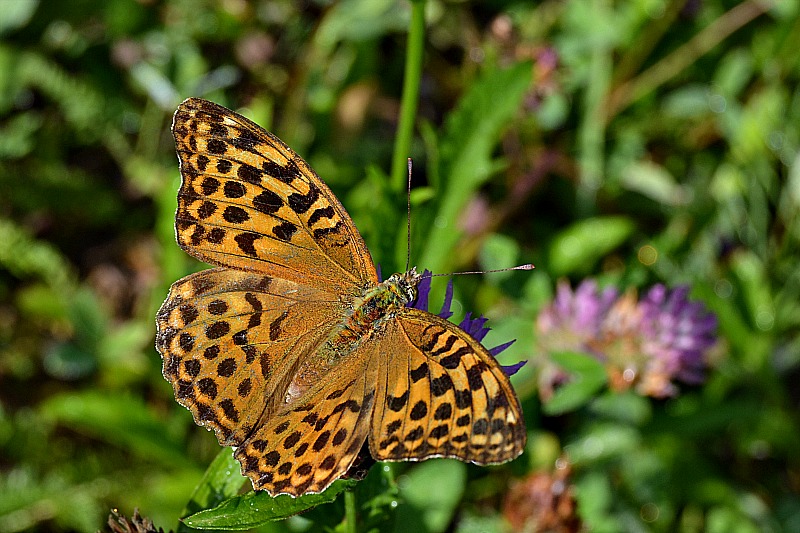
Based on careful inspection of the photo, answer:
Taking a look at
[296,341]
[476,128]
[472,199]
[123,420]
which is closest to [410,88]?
[476,128]

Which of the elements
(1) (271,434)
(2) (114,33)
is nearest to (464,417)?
(1) (271,434)

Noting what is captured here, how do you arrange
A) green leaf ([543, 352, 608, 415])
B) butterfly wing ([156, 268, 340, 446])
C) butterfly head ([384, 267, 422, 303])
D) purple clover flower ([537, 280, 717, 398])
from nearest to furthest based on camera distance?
1. butterfly wing ([156, 268, 340, 446])
2. butterfly head ([384, 267, 422, 303])
3. green leaf ([543, 352, 608, 415])
4. purple clover flower ([537, 280, 717, 398])

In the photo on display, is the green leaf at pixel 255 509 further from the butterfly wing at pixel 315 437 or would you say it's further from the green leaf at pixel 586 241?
the green leaf at pixel 586 241

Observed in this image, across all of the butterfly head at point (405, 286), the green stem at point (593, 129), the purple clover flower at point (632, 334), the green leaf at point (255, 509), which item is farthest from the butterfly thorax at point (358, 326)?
the green stem at point (593, 129)

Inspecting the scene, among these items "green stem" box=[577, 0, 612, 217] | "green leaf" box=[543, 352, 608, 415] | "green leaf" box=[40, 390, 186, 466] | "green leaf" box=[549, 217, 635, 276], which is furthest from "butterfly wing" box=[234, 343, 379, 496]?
"green stem" box=[577, 0, 612, 217]

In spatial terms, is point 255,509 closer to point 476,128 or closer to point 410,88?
point 410,88

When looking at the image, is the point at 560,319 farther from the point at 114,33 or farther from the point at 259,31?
the point at 114,33

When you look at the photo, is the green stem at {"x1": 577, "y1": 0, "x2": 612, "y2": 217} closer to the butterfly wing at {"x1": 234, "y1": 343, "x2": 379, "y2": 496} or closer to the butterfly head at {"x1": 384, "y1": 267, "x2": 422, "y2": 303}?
the butterfly head at {"x1": 384, "y1": 267, "x2": 422, "y2": 303}
